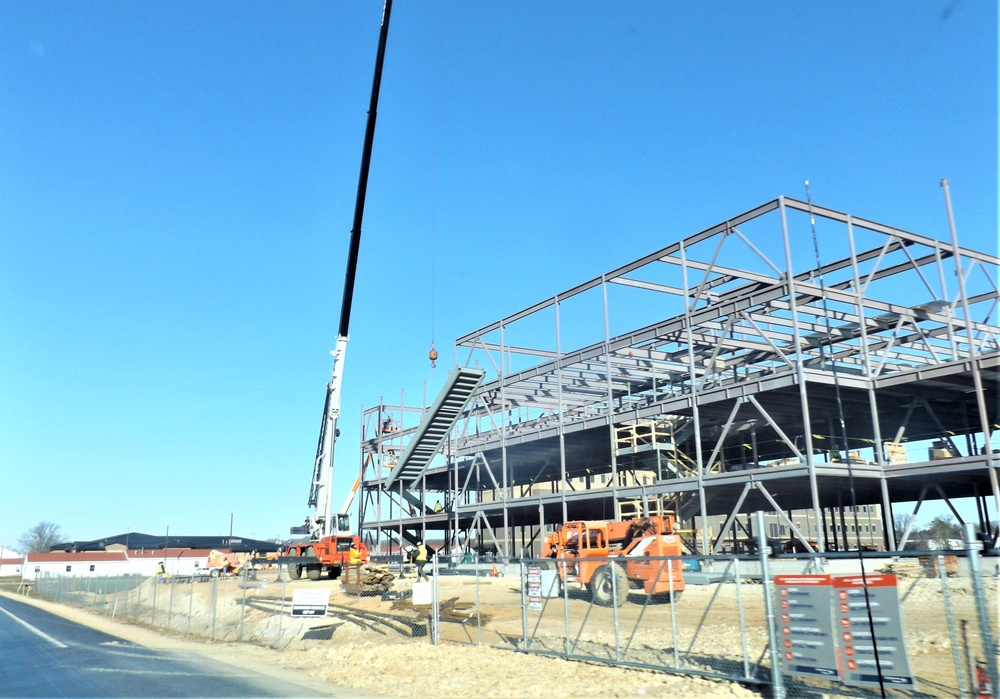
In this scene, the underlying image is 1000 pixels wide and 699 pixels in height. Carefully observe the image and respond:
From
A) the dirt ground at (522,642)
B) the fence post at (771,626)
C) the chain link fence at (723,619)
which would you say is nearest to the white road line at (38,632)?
the dirt ground at (522,642)

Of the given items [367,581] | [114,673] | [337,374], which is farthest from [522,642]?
[337,374]

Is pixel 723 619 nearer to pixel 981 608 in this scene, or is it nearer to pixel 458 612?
pixel 458 612

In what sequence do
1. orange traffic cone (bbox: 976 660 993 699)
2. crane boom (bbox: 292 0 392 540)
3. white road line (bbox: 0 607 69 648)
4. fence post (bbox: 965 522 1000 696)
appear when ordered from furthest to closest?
1. crane boom (bbox: 292 0 392 540)
2. white road line (bbox: 0 607 69 648)
3. orange traffic cone (bbox: 976 660 993 699)
4. fence post (bbox: 965 522 1000 696)

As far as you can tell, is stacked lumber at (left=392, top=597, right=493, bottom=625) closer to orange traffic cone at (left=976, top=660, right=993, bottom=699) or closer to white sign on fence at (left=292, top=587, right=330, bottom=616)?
white sign on fence at (left=292, top=587, right=330, bottom=616)

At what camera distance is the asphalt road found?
11961 mm

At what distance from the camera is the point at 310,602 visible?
18.2 m

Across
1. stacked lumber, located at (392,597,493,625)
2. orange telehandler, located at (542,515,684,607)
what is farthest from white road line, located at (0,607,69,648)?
orange telehandler, located at (542,515,684,607)

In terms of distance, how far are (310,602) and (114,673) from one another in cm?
497

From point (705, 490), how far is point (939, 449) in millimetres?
8915

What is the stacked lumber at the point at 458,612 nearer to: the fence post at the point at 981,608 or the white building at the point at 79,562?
the fence post at the point at 981,608

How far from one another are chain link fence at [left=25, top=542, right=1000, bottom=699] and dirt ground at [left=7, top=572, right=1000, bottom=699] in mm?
71

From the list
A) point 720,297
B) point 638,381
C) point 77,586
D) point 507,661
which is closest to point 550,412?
point 638,381

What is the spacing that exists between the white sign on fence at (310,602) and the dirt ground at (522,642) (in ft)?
2.27

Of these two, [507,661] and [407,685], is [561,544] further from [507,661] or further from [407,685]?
[407,685]
